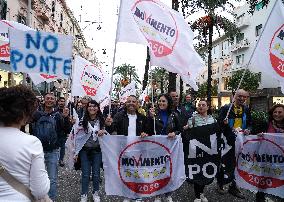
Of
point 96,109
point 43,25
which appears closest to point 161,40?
point 96,109

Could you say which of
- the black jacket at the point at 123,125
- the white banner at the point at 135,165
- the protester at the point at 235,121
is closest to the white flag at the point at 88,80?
the black jacket at the point at 123,125

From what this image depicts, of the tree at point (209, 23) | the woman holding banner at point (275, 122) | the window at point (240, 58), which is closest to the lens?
the woman holding banner at point (275, 122)

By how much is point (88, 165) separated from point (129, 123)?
899 mm

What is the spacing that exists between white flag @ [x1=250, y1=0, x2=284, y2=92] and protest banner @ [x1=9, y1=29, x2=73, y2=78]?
9.10 ft

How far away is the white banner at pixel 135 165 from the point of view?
5.52m

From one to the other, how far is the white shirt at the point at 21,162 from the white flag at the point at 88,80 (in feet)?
19.3

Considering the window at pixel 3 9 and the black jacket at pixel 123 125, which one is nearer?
the black jacket at pixel 123 125

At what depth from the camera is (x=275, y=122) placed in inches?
235

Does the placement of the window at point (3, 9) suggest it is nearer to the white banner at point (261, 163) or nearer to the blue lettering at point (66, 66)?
the blue lettering at point (66, 66)

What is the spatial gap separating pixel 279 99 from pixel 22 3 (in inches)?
1080

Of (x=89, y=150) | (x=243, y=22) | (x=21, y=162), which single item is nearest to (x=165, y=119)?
(x=89, y=150)

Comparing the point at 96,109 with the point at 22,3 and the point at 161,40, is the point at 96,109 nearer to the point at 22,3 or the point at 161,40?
the point at 161,40

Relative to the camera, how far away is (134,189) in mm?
5539

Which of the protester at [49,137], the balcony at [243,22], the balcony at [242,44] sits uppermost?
the balcony at [243,22]
